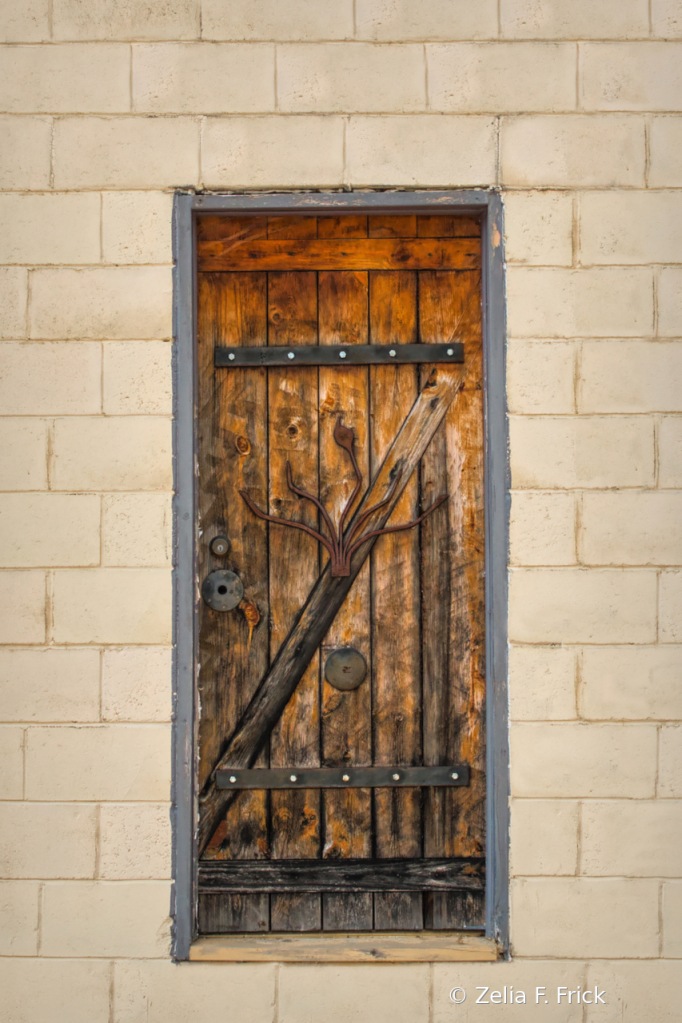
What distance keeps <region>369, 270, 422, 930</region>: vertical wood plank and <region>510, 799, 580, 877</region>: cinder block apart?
31cm

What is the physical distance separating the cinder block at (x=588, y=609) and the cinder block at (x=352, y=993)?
0.94m

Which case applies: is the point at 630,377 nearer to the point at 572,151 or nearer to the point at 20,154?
the point at 572,151

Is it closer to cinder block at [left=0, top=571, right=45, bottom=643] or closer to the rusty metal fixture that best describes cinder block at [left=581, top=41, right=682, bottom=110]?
the rusty metal fixture

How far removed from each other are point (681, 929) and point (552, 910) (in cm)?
34

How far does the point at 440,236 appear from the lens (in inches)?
85.4

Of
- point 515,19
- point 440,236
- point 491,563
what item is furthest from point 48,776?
point 515,19

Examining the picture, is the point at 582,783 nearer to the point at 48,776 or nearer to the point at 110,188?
the point at 48,776

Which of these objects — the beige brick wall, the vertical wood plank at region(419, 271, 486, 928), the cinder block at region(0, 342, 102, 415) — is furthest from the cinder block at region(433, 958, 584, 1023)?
the cinder block at region(0, 342, 102, 415)

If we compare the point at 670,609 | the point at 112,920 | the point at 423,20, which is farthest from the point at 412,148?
the point at 112,920

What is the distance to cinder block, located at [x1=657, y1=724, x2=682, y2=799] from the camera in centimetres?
197

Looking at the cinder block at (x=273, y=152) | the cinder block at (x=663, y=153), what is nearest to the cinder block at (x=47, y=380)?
the cinder block at (x=273, y=152)

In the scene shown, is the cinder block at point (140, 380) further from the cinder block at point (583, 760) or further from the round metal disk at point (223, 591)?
the cinder block at point (583, 760)

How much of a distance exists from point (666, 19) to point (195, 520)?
1847 millimetres

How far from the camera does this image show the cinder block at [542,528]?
78.4 inches
